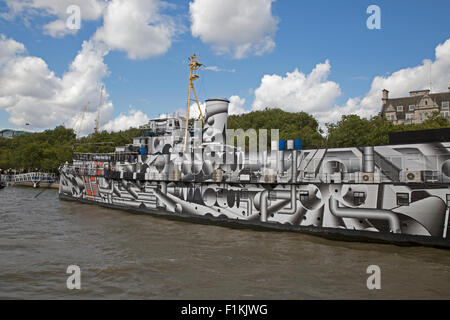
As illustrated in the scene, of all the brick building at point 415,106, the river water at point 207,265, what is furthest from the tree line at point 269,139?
the river water at point 207,265

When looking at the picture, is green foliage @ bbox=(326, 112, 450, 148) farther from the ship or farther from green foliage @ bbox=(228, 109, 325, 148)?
the ship

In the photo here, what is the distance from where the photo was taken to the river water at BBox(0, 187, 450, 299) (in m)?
9.66

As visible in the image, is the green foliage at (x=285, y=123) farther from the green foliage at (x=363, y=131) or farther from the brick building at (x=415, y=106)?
the brick building at (x=415, y=106)

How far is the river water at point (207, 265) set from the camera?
31.7ft

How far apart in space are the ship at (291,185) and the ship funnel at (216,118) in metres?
0.08

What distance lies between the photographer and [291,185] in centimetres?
1783

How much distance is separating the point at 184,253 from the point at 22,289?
6208 mm

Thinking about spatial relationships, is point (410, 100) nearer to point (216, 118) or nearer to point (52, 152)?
point (216, 118)

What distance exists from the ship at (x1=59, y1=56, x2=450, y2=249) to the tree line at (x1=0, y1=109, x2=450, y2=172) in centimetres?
898

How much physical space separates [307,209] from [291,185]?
166 centimetres

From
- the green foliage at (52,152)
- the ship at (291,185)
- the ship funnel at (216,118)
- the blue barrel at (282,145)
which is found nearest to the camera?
the ship at (291,185)

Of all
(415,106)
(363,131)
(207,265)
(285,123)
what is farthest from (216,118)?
(415,106)
